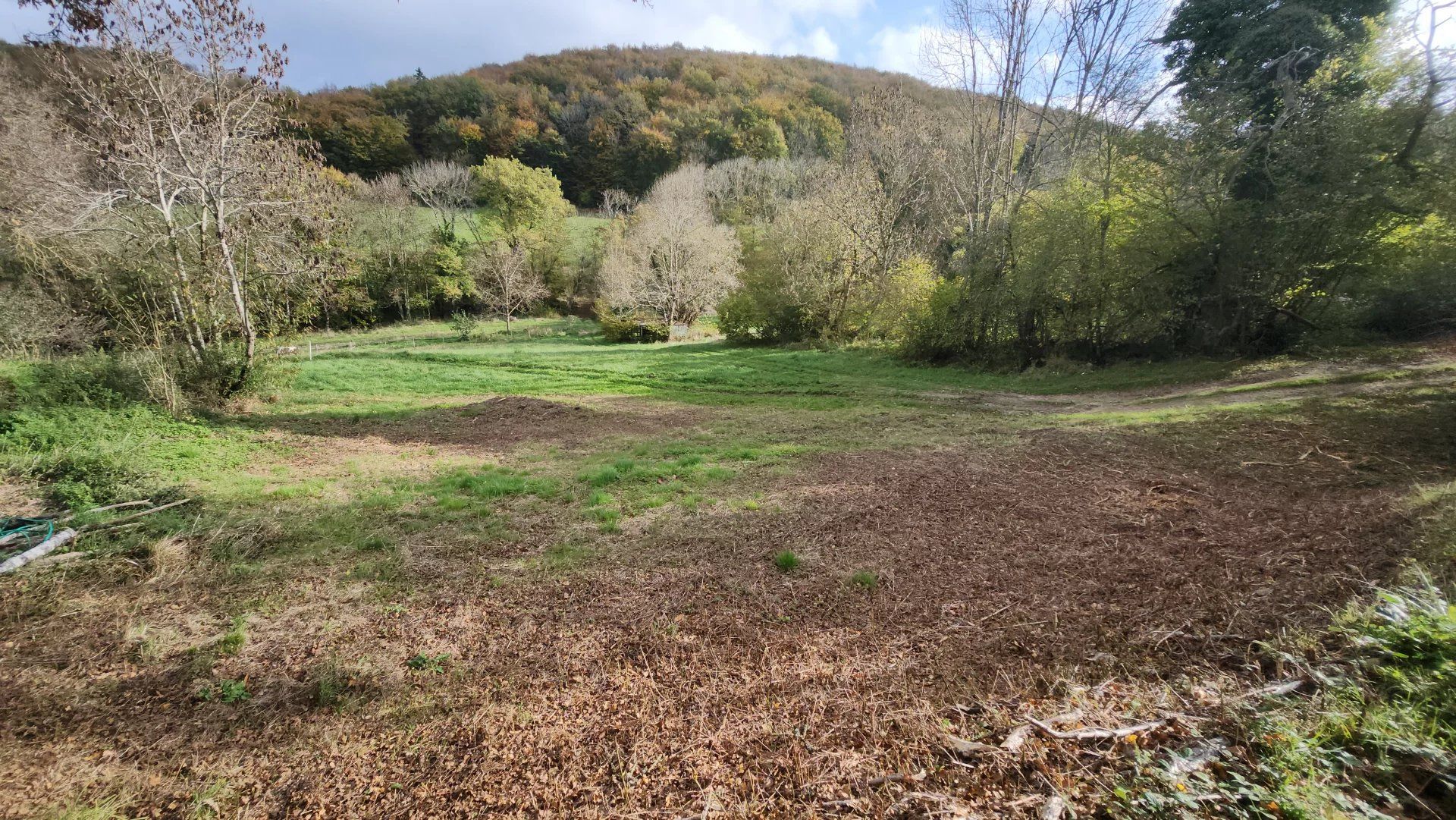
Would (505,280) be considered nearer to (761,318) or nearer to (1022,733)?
(761,318)

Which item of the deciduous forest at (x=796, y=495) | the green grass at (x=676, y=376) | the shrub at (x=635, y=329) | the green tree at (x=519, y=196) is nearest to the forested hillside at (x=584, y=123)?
the green tree at (x=519, y=196)

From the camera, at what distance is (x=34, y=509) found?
5.59 m

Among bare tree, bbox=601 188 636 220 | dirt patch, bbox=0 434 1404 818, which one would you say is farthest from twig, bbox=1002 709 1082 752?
bare tree, bbox=601 188 636 220

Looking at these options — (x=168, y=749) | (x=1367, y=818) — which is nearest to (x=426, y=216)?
(x=168, y=749)

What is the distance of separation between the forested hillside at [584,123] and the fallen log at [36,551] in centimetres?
6290

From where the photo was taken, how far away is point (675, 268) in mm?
34531

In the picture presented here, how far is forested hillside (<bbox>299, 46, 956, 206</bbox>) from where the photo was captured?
61656 millimetres

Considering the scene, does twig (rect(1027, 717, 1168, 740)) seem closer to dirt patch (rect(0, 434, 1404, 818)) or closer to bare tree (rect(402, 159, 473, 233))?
dirt patch (rect(0, 434, 1404, 818))

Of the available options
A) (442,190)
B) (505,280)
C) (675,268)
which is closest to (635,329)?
(675,268)

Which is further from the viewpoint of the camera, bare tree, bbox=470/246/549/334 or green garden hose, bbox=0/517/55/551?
bare tree, bbox=470/246/549/334

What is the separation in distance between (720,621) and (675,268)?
32228 millimetres

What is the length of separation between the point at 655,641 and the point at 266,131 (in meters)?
16.0

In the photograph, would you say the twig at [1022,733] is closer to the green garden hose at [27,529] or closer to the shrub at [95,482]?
the green garden hose at [27,529]

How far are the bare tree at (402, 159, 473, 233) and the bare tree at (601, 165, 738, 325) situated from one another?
21.5 m
